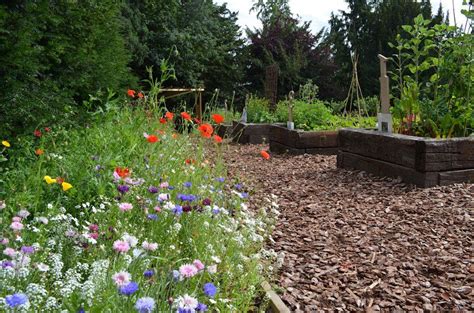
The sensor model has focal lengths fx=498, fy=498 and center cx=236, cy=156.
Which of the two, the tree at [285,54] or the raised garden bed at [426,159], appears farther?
the tree at [285,54]

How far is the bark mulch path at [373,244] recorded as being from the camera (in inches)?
94.3

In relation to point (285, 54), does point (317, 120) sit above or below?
below

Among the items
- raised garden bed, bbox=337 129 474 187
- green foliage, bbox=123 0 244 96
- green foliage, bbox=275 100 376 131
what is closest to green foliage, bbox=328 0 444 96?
green foliage, bbox=123 0 244 96

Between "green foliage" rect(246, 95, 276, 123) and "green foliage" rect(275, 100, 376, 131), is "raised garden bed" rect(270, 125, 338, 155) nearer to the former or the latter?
"green foliage" rect(275, 100, 376, 131)

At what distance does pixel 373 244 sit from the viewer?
3.11m

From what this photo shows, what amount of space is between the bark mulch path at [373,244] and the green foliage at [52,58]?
1956 millimetres

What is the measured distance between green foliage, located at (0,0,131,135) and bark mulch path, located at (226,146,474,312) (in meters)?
1.96

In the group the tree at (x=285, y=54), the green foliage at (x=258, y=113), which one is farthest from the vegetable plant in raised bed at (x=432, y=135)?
the tree at (x=285, y=54)

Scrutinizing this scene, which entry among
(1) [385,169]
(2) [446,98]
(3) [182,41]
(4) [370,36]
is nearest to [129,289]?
(1) [385,169]

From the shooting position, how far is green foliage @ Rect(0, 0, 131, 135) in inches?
140

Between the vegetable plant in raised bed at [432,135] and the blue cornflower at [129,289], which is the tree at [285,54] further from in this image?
the blue cornflower at [129,289]

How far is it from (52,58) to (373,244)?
11.0 feet

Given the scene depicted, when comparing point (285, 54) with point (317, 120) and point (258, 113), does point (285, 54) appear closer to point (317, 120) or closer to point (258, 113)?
point (258, 113)

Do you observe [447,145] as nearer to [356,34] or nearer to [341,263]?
[341,263]
